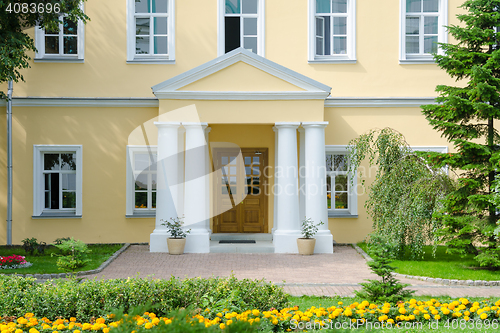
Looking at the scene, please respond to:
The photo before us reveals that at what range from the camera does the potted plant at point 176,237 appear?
11.5 meters

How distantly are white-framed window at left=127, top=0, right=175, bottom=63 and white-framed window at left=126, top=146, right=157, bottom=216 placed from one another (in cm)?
281

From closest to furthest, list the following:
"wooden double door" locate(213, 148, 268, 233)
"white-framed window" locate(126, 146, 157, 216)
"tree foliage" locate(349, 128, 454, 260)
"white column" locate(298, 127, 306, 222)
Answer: "tree foliage" locate(349, 128, 454, 260), "white column" locate(298, 127, 306, 222), "white-framed window" locate(126, 146, 157, 216), "wooden double door" locate(213, 148, 268, 233)

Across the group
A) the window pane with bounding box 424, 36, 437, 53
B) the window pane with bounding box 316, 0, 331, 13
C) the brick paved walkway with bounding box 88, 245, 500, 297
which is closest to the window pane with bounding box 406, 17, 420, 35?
the window pane with bounding box 424, 36, 437, 53

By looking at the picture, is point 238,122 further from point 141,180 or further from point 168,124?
point 141,180

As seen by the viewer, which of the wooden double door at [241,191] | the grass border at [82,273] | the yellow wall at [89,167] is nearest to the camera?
the grass border at [82,273]

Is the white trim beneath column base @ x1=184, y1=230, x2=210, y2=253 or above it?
above

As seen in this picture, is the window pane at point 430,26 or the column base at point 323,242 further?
the window pane at point 430,26

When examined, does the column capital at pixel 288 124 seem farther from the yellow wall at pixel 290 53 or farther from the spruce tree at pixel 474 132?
the spruce tree at pixel 474 132

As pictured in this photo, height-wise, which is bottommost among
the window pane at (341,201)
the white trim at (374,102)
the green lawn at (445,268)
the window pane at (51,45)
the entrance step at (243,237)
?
the green lawn at (445,268)

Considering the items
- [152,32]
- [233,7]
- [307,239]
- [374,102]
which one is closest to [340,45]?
[374,102]

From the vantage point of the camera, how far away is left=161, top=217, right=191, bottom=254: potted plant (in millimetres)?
11547

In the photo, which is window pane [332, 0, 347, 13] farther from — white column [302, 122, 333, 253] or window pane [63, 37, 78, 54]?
window pane [63, 37, 78, 54]

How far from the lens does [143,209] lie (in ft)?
45.4

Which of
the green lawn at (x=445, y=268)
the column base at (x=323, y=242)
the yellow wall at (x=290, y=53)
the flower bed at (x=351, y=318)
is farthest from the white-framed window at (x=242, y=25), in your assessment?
the flower bed at (x=351, y=318)
